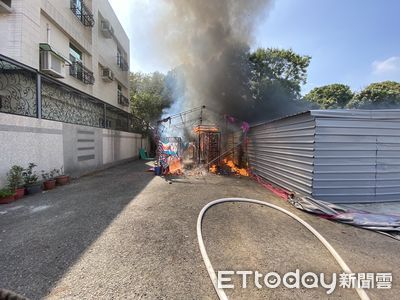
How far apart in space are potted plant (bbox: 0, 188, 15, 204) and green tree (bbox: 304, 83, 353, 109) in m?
26.6

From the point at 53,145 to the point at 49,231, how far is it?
174 inches

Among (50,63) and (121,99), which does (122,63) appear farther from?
(50,63)

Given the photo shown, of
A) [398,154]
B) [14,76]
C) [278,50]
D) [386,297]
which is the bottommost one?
[386,297]

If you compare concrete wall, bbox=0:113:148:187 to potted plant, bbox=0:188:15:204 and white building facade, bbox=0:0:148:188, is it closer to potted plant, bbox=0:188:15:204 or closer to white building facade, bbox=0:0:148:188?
white building facade, bbox=0:0:148:188

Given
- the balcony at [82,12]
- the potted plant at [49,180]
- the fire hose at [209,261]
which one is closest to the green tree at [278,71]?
the balcony at [82,12]

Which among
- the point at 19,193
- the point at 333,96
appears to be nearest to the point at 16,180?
the point at 19,193

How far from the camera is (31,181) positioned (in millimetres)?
5809

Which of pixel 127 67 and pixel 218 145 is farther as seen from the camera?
pixel 127 67

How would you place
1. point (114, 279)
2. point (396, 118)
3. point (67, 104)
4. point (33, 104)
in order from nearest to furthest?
point (114, 279)
point (396, 118)
point (33, 104)
point (67, 104)

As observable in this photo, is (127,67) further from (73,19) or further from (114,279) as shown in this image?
(114,279)

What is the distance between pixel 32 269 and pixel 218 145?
9.17 m

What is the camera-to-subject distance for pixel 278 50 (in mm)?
17938

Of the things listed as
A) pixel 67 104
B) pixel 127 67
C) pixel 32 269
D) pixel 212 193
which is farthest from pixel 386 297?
pixel 127 67

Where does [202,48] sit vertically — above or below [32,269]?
above
